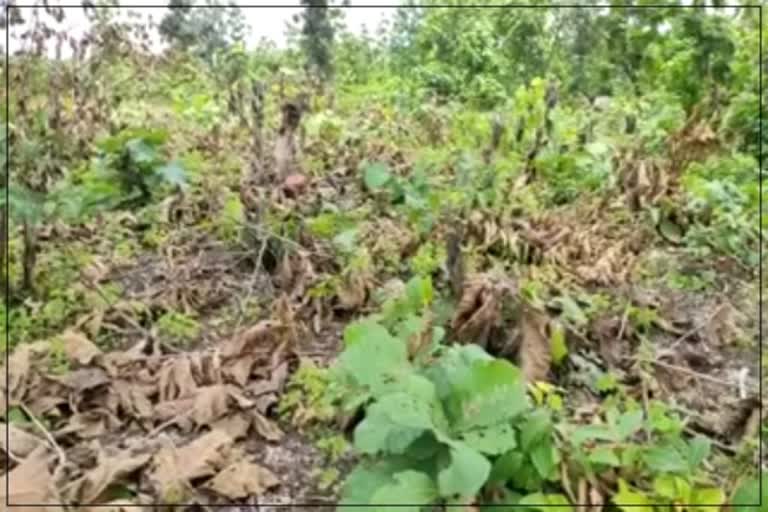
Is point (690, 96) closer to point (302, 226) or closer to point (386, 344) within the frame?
point (302, 226)

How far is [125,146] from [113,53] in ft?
5.75

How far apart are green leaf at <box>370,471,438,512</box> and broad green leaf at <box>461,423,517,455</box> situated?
3.5 inches

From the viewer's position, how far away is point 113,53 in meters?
4.69

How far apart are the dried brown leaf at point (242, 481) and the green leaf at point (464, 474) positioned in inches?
16.3

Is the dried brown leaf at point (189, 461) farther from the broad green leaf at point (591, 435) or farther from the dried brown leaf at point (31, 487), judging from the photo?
the broad green leaf at point (591, 435)

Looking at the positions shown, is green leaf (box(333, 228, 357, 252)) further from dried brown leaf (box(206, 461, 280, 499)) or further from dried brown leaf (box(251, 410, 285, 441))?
dried brown leaf (box(206, 461, 280, 499))

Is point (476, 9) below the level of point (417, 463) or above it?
above

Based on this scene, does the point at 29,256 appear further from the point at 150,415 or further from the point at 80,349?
the point at 150,415

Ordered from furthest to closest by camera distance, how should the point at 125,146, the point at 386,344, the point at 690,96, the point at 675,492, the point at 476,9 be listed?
the point at 476,9 < the point at 690,96 < the point at 125,146 < the point at 386,344 < the point at 675,492

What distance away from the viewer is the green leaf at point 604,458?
157cm

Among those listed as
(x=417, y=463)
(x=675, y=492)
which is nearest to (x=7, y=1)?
(x=417, y=463)

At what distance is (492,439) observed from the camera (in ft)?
4.96

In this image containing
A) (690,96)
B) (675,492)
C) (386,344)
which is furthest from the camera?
(690,96)

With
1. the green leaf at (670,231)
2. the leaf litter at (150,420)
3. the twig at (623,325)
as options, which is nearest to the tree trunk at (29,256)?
the leaf litter at (150,420)
